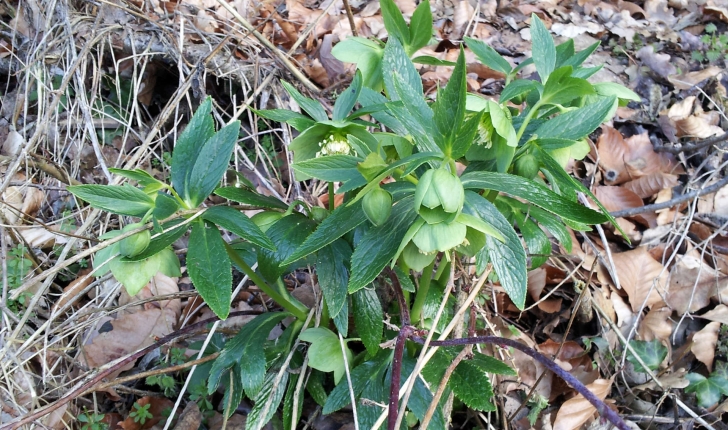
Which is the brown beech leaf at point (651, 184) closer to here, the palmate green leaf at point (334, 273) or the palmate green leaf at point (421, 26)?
the palmate green leaf at point (421, 26)

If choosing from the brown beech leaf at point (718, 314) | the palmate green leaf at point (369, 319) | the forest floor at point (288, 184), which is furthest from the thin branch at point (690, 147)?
the palmate green leaf at point (369, 319)

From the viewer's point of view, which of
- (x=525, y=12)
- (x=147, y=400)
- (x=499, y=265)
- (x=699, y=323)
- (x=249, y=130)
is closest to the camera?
(x=499, y=265)

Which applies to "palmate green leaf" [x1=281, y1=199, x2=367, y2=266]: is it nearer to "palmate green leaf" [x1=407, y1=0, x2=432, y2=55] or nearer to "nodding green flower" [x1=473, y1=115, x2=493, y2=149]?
"nodding green flower" [x1=473, y1=115, x2=493, y2=149]

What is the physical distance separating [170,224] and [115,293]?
61cm

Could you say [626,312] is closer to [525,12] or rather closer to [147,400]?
[147,400]

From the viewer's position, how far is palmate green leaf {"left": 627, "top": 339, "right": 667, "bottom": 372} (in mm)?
1220

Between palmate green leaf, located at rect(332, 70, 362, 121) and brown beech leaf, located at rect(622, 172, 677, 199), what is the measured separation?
1187 millimetres

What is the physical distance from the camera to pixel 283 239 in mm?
867

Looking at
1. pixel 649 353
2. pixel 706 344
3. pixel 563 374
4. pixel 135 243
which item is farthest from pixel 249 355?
pixel 706 344

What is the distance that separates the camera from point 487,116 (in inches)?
30.4

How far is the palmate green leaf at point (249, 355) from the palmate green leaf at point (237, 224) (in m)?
0.27

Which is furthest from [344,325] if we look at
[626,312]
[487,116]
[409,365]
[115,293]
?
[626,312]

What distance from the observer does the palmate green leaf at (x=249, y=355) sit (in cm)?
88

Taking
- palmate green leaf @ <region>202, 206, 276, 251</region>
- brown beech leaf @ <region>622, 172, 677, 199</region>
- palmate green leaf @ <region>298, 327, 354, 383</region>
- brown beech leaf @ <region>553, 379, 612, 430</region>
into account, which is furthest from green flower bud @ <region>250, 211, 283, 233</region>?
brown beech leaf @ <region>622, 172, 677, 199</region>
